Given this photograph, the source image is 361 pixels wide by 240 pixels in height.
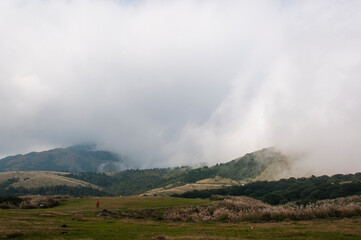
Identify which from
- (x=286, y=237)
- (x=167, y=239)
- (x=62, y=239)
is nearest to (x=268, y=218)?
(x=286, y=237)

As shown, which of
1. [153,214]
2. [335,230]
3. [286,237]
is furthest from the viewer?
[153,214]

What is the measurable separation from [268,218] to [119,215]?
30.2 m

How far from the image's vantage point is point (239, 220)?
5425 centimetres

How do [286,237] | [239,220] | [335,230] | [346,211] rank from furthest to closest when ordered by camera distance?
[239,220], [346,211], [335,230], [286,237]

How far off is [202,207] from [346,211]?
101 feet

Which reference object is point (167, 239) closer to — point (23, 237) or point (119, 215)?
point (23, 237)

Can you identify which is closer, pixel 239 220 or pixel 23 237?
pixel 23 237

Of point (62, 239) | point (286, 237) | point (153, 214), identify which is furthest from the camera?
point (153, 214)

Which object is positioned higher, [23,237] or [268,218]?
[23,237]

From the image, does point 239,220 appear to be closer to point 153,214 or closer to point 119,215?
point 153,214

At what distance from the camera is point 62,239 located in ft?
84.3

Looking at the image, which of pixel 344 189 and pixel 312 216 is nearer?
pixel 312 216

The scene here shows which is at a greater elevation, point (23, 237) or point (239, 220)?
point (23, 237)

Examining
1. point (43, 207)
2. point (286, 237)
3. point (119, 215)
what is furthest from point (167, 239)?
point (43, 207)
